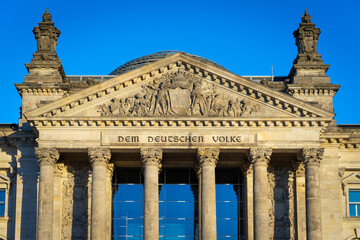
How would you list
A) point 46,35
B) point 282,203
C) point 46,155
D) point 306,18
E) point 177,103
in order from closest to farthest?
point 46,155 < point 177,103 < point 282,203 < point 46,35 < point 306,18

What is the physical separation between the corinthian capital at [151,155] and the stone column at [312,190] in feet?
33.0

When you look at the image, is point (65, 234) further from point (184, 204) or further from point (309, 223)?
point (309, 223)

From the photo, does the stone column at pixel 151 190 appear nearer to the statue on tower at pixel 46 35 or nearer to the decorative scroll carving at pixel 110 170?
the decorative scroll carving at pixel 110 170

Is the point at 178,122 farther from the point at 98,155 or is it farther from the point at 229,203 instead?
the point at 229,203

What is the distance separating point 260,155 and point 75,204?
46.0ft

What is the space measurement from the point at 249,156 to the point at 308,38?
41.6 ft

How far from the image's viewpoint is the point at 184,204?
195ft

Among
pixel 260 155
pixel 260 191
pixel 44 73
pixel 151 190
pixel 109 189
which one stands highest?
pixel 44 73


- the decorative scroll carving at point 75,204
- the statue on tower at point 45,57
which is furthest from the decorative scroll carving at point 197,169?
the statue on tower at point 45,57

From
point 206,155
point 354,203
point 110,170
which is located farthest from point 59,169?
point 354,203

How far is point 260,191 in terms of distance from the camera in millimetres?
53750

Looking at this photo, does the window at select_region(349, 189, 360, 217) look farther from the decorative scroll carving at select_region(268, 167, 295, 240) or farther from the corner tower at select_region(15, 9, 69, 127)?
the corner tower at select_region(15, 9, 69, 127)

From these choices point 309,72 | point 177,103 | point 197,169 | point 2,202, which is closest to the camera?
point 177,103

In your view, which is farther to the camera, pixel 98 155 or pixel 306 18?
pixel 306 18
